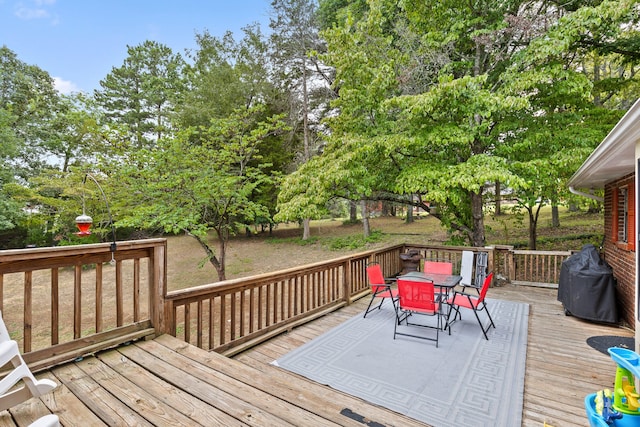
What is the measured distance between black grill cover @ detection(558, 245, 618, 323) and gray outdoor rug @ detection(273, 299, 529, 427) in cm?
81

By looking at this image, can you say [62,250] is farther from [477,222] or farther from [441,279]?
[477,222]

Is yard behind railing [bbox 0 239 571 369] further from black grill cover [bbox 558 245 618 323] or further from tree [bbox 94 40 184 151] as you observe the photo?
tree [bbox 94 40 184 151]

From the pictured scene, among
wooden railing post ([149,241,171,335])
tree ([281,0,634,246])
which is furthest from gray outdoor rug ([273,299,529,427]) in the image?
tree ([281,0,634,246])

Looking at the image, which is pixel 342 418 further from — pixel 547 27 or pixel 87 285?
pixel 87 285

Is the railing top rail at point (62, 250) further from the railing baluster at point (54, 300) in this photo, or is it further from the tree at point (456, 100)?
the tree at point (456, 100)

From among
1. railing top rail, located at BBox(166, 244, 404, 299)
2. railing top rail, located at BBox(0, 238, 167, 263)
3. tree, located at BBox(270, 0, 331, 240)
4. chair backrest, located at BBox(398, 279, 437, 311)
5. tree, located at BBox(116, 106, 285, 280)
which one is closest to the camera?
railing top rail, located at BBox(0, 238, 167, 263)

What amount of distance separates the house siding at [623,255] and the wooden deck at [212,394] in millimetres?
1351

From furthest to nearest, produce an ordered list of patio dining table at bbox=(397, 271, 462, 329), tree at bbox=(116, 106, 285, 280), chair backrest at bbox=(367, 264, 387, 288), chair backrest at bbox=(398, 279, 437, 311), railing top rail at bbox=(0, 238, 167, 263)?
tree at bbox=(116, 106, 285, 280) → chair backrest at bbox=(367, 264, 387, 288) → patio dining table at bbox=(397, 271, 462, 329) → chair backrest at bbox=(398, 279, 437, 311) → railing top rail at bbox=(0, 238, 167, 263)

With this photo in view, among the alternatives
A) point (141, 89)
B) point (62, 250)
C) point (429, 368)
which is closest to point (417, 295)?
point (429, 368)

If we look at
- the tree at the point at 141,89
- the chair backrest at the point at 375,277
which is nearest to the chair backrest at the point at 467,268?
the chair backrest at the point at 375,277

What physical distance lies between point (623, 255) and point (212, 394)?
5.58 m

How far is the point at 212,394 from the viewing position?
2.07 m

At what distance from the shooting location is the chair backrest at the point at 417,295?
380 cm

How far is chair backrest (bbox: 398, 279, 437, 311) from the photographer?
12.5 ft
